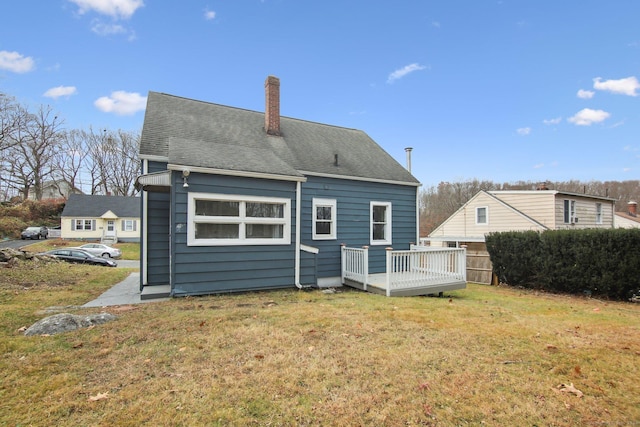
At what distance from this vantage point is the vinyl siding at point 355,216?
9.82 meters

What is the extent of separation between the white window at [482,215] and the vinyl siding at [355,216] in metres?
12.6

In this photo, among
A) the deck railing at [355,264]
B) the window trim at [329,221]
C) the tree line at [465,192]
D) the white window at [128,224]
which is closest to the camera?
the deck railing at [355,264]

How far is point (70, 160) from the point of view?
4447 cm

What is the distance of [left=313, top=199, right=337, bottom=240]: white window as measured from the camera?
9852 mm

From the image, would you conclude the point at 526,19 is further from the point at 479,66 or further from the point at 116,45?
the point at 116,45

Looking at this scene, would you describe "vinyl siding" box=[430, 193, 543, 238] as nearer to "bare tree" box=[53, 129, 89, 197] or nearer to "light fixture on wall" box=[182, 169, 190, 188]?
"light fixture on wall" box=[182, 169, 190, 188]

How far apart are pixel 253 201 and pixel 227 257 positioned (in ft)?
5.11

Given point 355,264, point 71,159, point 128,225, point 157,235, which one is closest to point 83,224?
point 128,225

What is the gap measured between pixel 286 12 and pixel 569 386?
48.7 feet

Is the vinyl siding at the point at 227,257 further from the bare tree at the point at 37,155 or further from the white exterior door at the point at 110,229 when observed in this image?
the bare tree at the point at 37,155

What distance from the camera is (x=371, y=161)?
477 inches

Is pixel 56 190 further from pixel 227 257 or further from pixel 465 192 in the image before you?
pixel 465 192

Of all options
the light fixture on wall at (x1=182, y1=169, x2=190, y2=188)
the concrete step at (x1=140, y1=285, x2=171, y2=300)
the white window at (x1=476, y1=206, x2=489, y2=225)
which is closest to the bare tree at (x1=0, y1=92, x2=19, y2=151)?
the concrete step at (x1=140, y1=285, x2=171, y2=300)

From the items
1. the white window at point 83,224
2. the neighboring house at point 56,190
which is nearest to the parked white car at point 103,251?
the white window at point 83,224
